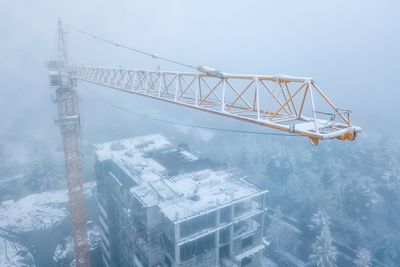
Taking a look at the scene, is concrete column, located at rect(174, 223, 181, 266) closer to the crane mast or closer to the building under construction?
the building under construction

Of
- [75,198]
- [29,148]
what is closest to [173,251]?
[75,198]

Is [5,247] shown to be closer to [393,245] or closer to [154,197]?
[154,197]

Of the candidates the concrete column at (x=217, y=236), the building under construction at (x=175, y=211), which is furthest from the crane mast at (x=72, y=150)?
the concrete column at (x=217, y=236)

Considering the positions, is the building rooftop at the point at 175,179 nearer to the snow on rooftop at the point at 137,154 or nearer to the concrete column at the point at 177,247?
the snow on rooftop at the point at 137,154

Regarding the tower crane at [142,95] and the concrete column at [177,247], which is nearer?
the tower crane at [142,95]

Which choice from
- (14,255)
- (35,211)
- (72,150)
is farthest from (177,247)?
(35,211)
